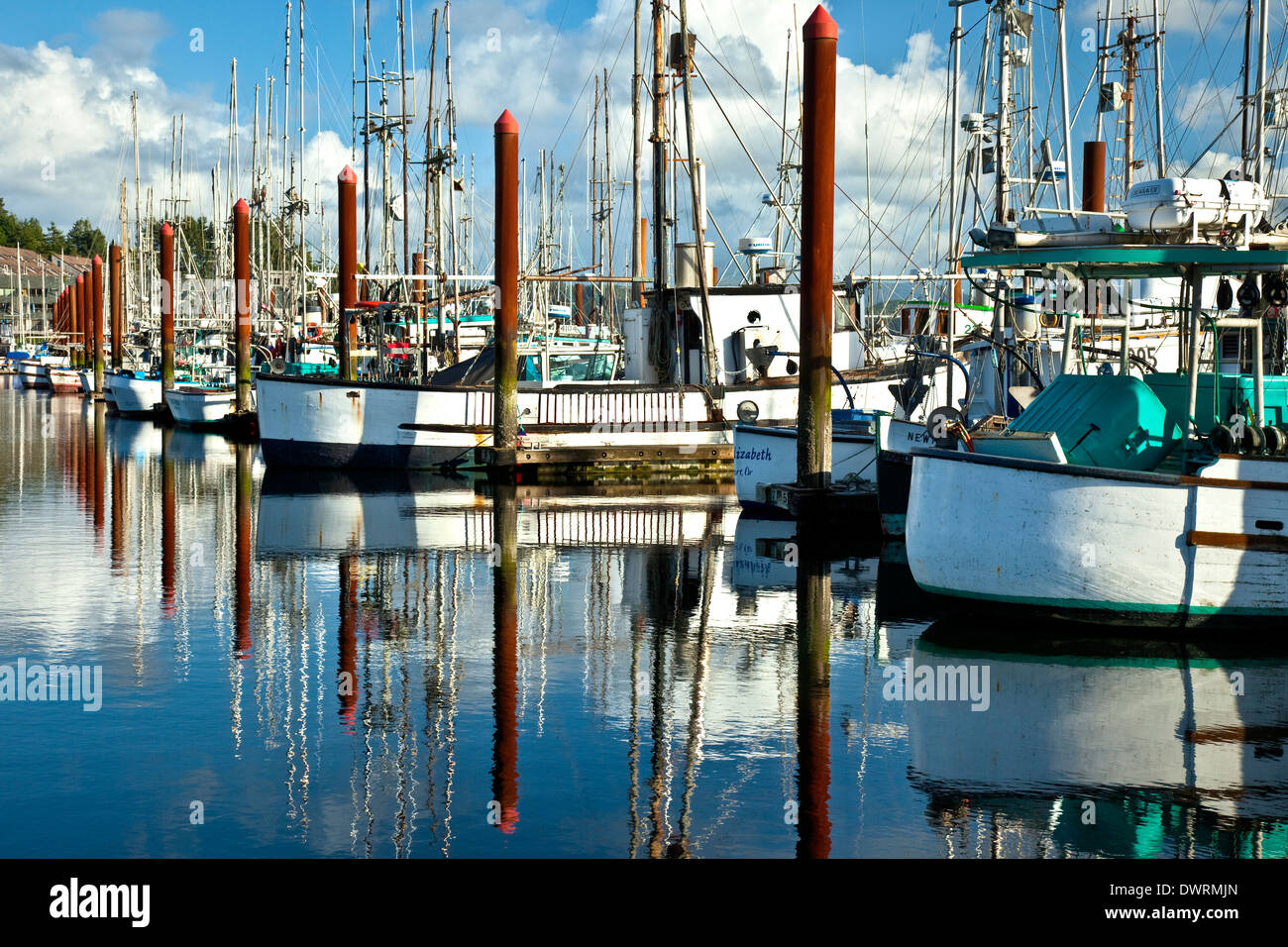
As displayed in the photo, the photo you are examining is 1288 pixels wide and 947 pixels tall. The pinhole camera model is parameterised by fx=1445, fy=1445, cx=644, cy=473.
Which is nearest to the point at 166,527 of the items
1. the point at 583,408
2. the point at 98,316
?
the point at 583,408

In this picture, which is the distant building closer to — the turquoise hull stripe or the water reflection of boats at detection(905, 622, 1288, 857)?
the turquoise hull stripe

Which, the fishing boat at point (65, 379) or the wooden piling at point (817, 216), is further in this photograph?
the fishing boat at point (65, 379)

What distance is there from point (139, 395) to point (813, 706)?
150 feet

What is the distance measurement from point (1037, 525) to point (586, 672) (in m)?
4.08

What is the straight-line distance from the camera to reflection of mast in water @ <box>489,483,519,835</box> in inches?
316

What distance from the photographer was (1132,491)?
1186cm

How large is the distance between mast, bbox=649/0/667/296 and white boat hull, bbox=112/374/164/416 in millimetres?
27197

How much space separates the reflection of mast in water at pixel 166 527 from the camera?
14.5m

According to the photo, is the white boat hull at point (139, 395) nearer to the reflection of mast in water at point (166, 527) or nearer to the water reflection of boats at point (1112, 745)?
the reflection of mast in water at point (166, 527)

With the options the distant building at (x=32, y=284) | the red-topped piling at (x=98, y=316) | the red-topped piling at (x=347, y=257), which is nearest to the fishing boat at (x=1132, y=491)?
the red-topped piling at (x=347, y=257)

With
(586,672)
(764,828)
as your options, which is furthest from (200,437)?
(764,828)

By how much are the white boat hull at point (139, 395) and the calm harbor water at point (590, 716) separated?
34789 mm

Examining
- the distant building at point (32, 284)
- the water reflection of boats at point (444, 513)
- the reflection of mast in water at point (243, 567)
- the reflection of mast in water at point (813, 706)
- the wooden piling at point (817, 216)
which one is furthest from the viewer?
the distant building at point (32, 284)
